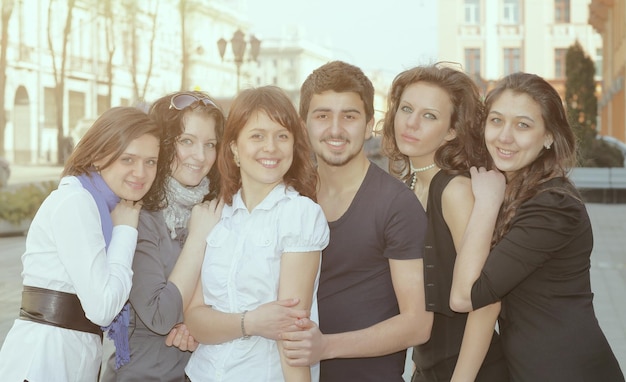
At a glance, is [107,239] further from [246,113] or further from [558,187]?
[558,187]

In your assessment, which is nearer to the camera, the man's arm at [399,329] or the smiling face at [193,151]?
the man's arm at [399,329]

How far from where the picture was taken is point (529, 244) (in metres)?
2.69

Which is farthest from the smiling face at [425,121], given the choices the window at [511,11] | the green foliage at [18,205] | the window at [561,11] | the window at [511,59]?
the window at [561,11]

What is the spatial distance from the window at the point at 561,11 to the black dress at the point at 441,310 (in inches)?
2091

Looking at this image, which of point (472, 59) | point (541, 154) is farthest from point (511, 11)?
point (541, 154)

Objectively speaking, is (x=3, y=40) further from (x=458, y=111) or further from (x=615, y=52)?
(x=458, y=111)

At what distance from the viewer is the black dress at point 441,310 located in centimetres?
291

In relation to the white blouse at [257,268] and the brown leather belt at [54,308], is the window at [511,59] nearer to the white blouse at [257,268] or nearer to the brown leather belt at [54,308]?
the white blouse at [257,268]

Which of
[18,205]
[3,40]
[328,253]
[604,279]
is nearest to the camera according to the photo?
[328,253]

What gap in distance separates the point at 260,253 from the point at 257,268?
0.05 meters

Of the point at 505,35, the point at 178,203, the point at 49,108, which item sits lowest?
the point at 178,203

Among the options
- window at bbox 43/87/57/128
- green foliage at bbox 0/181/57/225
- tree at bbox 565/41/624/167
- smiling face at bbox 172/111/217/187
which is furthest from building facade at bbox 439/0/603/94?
smiling face at bbox 172/111/217/187

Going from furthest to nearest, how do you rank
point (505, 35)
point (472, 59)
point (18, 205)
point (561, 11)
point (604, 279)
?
point (561, 11)
point (472, 59)
point (505, 35)
point (18, 205)
point (604, 279)

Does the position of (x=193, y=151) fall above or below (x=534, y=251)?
above
